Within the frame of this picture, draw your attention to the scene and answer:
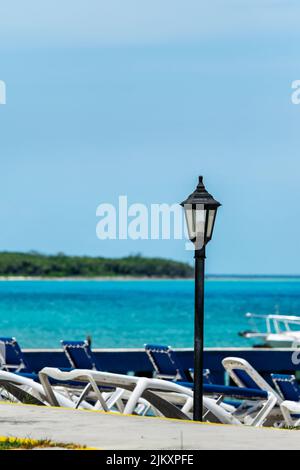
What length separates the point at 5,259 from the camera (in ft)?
564

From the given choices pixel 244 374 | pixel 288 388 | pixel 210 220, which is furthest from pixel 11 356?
pixel 210 220

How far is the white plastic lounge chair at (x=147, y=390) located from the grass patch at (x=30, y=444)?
3.51 m

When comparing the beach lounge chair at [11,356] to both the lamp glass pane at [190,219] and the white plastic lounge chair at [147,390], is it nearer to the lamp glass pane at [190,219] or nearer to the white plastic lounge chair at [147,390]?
the white plastic lounge chair at [147,390]

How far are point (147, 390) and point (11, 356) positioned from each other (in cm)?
492

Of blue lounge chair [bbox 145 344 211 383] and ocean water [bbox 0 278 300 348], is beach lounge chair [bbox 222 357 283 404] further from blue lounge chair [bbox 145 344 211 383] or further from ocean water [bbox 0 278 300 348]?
ocean water [bbox 0 278 300 348]

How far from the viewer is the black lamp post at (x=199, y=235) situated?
14.1 meters

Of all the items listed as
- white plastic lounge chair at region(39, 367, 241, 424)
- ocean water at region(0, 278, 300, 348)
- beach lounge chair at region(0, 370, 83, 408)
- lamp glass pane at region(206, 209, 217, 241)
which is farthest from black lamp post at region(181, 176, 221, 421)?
ocean water at region(0, 278, 300, 348)

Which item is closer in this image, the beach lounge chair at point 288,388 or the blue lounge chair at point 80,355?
the beach lounge chair at point 288,388

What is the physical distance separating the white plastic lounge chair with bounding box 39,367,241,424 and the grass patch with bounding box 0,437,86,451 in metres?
3.51

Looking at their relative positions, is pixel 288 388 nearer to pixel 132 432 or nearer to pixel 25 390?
pixel 25 390

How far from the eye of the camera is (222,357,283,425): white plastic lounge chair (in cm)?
1541

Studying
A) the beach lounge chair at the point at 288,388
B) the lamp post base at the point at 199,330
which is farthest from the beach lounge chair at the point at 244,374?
the lamp post base at the point at 199,330

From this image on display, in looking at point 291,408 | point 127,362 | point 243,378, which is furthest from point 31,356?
point 291,408

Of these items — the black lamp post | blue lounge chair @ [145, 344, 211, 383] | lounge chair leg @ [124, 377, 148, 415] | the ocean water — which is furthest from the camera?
the ocean water
